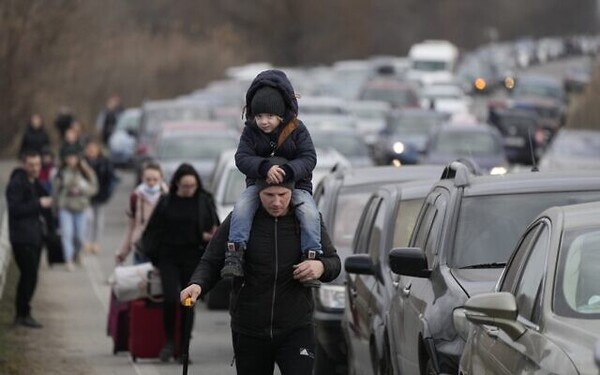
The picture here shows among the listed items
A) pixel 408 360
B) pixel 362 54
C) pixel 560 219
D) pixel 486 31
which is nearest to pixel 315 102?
pixel 408 360

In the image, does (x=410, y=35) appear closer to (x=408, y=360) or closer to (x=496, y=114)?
(x=496, y=114)

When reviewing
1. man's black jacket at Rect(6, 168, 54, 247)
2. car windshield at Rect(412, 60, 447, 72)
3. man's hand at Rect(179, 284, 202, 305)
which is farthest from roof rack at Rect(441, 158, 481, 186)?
car windshield at Rect(412, 60, 447, 72)

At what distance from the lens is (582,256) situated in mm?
7562

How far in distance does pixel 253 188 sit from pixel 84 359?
7.31 meters

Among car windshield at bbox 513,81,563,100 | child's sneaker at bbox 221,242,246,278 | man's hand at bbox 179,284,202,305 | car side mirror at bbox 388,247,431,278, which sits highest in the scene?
car windshield at bbox 513,81,563,100

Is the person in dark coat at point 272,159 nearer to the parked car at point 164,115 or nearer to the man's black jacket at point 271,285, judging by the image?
the man's black jacket at point 271,285

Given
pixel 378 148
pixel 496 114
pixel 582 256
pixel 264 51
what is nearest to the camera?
pixel 582 256

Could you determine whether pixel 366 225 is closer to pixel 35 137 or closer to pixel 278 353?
pixel 278 353

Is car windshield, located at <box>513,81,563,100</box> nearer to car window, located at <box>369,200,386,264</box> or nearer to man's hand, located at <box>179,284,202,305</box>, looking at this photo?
car window, located at <box>369,200,386,264</box>

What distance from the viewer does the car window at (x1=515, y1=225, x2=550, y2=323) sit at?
7594 mm

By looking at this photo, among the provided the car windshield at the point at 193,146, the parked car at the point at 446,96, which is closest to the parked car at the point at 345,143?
the car windshield at the point at 193,146

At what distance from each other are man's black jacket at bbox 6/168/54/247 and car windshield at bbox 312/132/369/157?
40.2 feet

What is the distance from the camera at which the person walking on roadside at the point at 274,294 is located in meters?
9.12

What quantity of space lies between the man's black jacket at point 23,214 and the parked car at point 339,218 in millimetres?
3017
